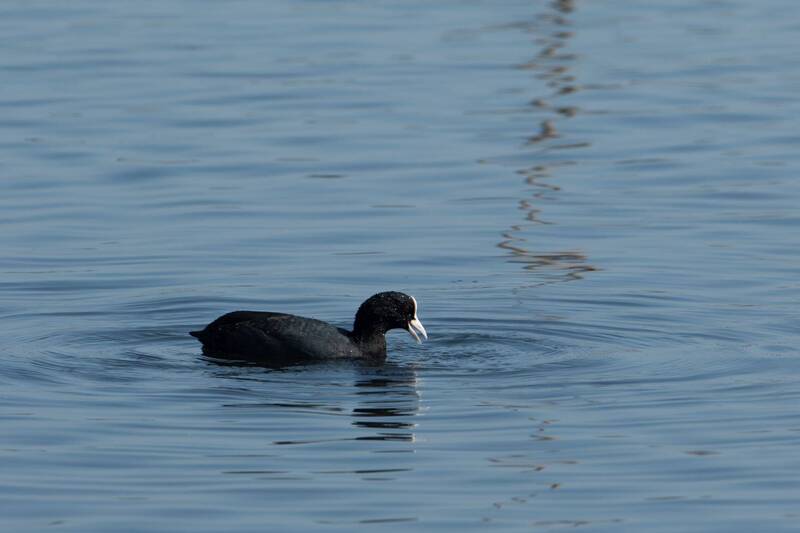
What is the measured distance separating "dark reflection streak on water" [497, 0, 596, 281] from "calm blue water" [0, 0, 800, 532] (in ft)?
0.21

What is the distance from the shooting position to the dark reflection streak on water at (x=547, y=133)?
1911 centimetres

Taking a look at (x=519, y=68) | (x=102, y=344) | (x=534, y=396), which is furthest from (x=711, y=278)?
(x=519, y=68)

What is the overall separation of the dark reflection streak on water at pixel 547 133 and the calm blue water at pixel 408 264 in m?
0.06

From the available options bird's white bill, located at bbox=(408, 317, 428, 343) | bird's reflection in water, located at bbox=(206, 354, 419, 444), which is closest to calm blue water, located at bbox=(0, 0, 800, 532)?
bird's reflection in water, located at bbox=(206, 354, 419, 444)

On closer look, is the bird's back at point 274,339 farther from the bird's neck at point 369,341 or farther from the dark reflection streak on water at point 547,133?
the dark reflection streak on water at point 547,133

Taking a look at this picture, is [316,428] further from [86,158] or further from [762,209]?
[86,158]

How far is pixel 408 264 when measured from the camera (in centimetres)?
1891

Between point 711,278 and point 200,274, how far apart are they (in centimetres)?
501

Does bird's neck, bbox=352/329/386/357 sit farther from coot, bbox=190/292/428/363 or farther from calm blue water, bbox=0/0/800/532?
calm blue water, bbox=0/0/800/532

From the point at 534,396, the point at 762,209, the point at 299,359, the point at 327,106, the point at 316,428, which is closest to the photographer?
the point at 316,428

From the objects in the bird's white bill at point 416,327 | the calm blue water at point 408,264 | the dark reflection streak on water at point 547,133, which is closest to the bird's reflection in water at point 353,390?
the calm blue water at point 408,264

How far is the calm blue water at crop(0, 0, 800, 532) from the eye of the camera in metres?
11.7

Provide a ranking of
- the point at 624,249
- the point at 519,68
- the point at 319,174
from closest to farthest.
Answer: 1. the point at 624,249
2. the point at 319,174
3. the point at 519,68

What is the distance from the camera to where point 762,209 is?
69.9ft
